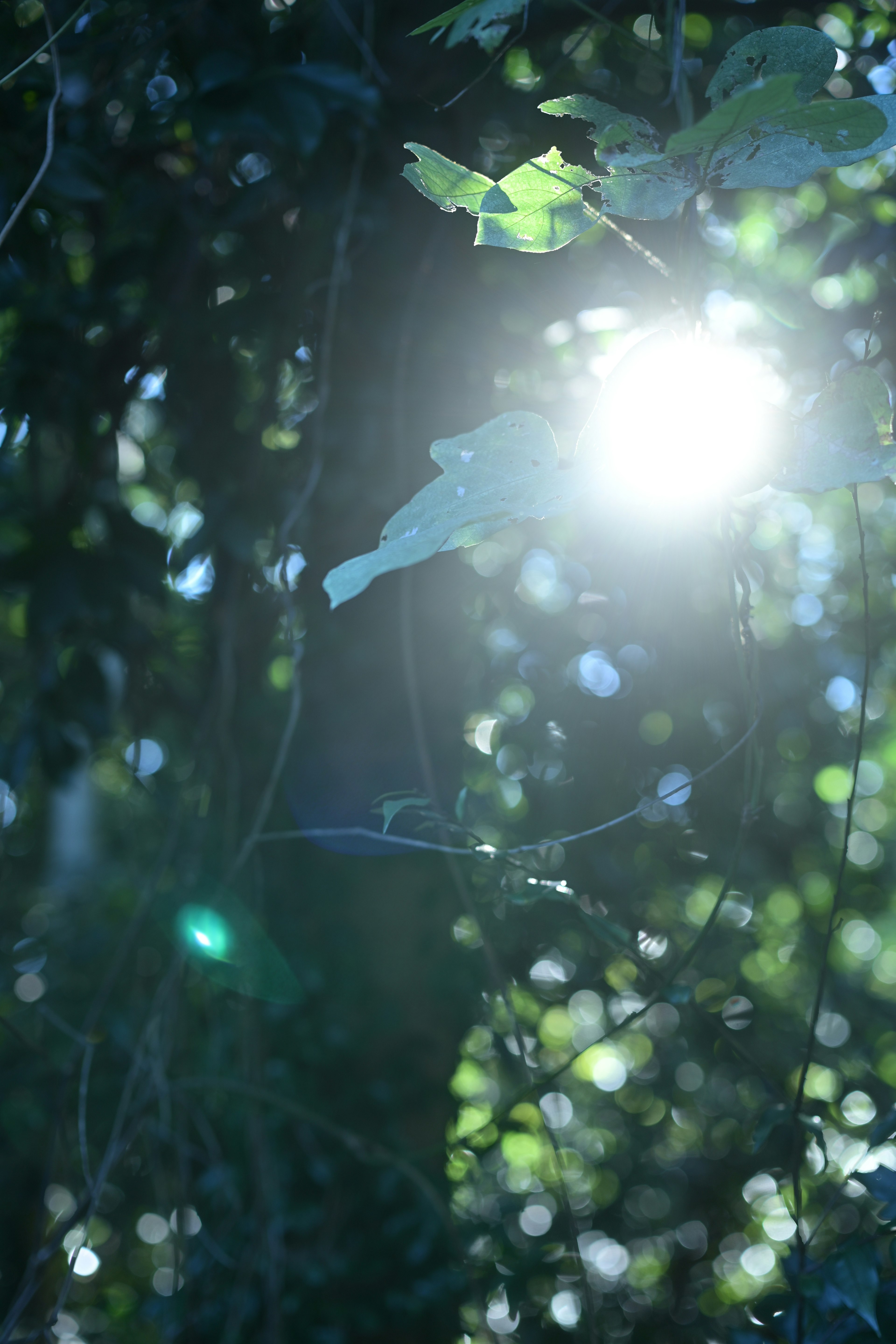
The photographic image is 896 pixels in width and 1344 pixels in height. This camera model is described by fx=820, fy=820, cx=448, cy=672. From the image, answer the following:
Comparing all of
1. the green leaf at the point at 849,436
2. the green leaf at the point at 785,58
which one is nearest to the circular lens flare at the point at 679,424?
the green leaf at the point at 849,436

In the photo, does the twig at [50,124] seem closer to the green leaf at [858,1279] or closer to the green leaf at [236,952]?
the green leaf at [236,952]

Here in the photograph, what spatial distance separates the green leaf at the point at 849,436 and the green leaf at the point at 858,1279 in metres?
0.56

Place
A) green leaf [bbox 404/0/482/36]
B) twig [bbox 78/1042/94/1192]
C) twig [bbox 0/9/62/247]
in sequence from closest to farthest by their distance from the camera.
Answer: green leaf [bbox 404/0/482/36] → twig [bbox 0/9/62/247] → twig [bbox 78/1042/94/1192]

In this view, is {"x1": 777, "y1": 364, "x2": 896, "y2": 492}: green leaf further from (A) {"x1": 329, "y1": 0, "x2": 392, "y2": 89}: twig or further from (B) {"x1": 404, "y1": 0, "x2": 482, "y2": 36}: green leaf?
(A) {"x1": 329, "y1": 0, "x2": 392, "y2": 89}: twig

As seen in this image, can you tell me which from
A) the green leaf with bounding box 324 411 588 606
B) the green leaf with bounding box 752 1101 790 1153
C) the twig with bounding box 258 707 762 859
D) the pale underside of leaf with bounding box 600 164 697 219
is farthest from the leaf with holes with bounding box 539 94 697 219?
the green leaf with bounding box 752 1101 790 1153

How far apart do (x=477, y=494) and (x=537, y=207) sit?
0.15m

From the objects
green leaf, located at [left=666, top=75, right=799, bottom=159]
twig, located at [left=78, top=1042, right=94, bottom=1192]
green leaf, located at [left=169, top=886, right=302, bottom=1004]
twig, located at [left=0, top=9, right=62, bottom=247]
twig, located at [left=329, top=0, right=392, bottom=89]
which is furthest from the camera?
twig, located at [left=329, top=0, right=392, bottom=89]

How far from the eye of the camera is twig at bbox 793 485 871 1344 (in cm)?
50

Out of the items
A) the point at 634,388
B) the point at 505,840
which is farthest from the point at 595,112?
the point at 505,840

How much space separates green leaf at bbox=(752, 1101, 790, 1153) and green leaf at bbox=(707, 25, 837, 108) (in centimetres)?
66

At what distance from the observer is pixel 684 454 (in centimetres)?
42

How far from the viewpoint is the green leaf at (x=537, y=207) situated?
16.1 inches

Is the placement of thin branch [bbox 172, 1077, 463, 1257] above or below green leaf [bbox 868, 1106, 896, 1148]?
below

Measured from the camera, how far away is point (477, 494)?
0.41 m
